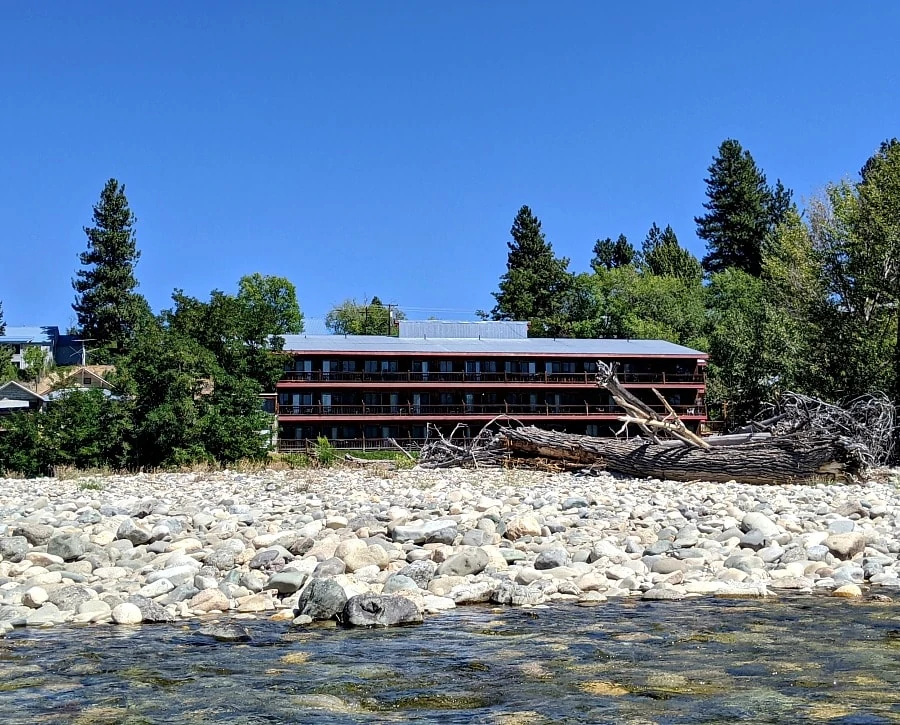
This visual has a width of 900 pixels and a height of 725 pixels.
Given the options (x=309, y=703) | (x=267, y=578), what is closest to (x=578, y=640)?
(x=309, y=703)

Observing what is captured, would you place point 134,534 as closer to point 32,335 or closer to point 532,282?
point 532,282

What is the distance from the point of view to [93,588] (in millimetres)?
9898

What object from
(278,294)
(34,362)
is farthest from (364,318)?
(34,362)

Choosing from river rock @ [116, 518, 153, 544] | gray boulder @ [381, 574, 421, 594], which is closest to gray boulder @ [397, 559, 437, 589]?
gray boulder @ [381, 574, 421, 594]

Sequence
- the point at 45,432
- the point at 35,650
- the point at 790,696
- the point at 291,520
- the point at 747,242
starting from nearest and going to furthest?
1. the point at 790,696
2. the point at 35,650
3. the point at 291,520
4. the point at 45,432
5. the point at 747,242

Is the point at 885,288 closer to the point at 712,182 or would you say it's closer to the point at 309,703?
the point at 309,703

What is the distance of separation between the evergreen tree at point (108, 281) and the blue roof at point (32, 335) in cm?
1433

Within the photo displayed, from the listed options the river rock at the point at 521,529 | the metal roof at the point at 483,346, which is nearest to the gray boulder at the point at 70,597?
the river rock at the point at 521,529

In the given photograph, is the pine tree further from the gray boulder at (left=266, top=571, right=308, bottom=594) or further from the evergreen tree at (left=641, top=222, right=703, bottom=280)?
the gray boulder at (left=266, top=571, right=308, bottom=594)

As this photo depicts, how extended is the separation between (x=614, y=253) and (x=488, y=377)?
5267 centimetres

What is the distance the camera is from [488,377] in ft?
173

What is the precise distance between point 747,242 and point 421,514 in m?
77.3

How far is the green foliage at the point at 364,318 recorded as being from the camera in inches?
2926

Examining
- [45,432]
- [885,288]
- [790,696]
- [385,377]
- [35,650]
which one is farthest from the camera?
[385,377]
